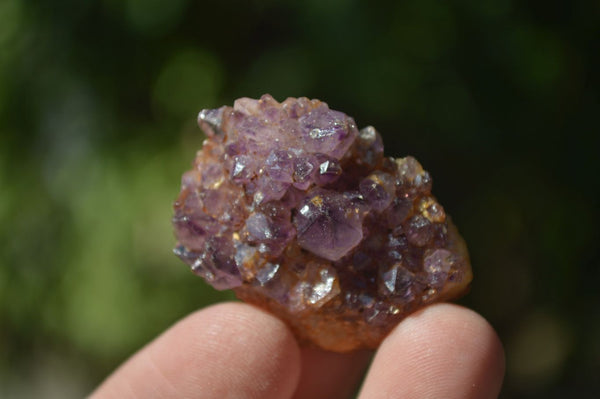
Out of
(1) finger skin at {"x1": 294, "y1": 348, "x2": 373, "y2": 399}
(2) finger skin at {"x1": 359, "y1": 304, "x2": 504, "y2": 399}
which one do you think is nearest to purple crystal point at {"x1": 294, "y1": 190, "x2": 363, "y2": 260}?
(2) finger skin at {"x1": 359, "y1": 304, "x2": 504, "y2": 399}

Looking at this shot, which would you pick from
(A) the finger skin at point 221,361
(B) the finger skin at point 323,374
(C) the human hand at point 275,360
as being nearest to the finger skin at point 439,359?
(C) the human hand at point 275,360

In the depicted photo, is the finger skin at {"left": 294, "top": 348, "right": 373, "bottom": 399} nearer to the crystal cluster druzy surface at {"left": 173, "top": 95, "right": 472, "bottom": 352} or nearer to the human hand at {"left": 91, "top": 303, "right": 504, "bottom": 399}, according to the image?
the human hand at {"left": 91, "top": 303, "right": 504, "bottom": 399}

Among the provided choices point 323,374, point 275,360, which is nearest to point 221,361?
point 275,360

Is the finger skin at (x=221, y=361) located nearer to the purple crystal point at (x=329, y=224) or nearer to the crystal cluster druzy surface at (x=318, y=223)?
the crystal cluster druzy surface at (x=318, y=223)

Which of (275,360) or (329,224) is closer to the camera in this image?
(329,224)

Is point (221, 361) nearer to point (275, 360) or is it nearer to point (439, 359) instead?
point (275, 360)

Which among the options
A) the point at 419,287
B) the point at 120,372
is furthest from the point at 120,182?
the point at 419,287

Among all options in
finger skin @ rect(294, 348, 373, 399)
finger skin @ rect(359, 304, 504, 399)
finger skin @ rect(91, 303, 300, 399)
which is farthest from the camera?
finger skin @ rect(294, 348, 373, 399)

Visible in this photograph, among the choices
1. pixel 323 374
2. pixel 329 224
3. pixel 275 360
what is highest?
pixel 329 224
